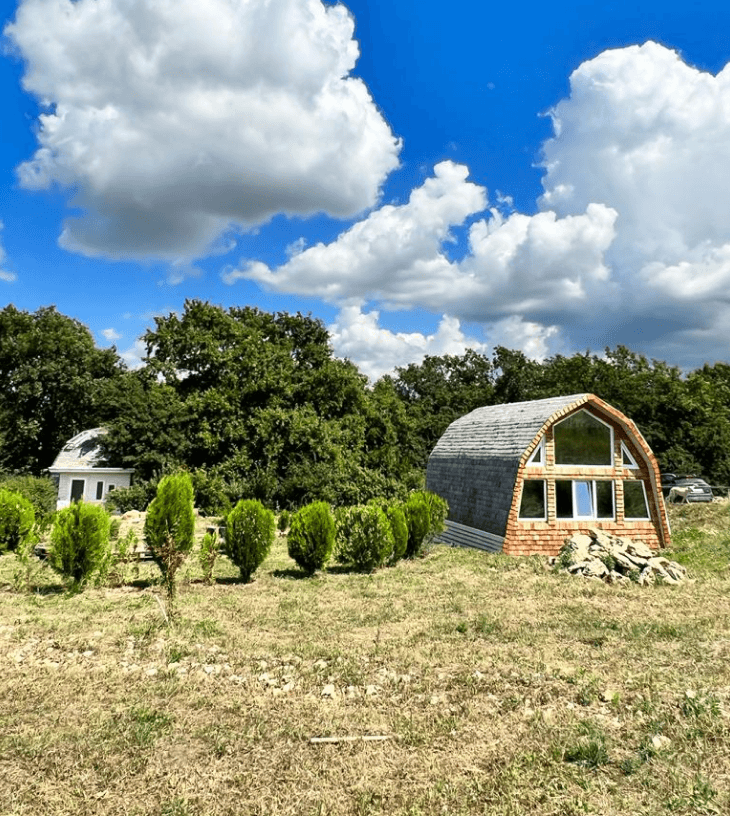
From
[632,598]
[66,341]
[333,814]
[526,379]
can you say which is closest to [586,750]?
[333,814]

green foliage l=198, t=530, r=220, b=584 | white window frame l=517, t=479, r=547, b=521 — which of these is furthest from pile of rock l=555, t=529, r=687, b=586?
green foliage l=198, t=530, r=220, b=584

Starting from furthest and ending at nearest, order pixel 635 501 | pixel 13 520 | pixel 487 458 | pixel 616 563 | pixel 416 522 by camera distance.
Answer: pixel 487 458, pixel 635 501, pixel 416 522, pixel 13 520, pixel 616 563

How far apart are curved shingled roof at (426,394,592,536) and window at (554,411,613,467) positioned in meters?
0.64

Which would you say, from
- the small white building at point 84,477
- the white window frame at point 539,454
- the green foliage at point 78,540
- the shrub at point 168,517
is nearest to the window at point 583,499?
the white window frame at point 539,454

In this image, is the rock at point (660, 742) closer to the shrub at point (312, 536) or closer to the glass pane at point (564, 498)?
the shrub at point (312, 536)

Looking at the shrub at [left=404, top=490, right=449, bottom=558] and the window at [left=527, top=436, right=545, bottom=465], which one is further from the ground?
the window at [left=527, top=436, right=545, bottom=465]

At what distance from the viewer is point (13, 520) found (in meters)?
16.2

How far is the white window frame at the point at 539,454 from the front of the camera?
17.8 meters

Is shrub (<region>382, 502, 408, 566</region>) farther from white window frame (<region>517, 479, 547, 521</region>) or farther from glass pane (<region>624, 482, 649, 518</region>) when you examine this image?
glass pane (<region>624, 482, 649, 518</region>)

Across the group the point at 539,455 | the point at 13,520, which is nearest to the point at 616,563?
the point at 539,455

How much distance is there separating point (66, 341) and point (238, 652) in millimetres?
36201

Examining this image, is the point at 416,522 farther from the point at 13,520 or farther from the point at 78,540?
the point at 13,520

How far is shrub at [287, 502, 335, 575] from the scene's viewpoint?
44.1ft

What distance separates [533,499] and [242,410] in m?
17.6
